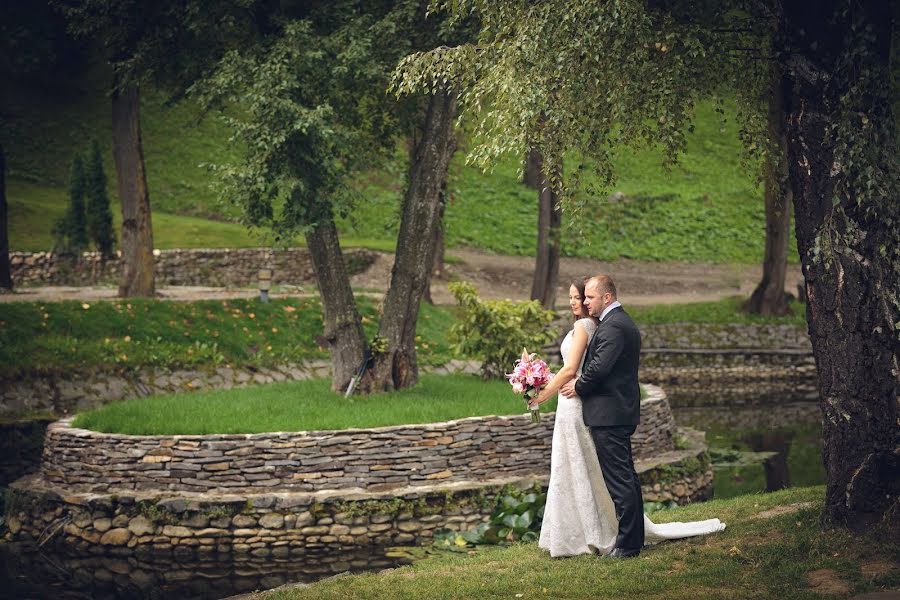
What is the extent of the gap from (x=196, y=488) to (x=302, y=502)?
151 cm

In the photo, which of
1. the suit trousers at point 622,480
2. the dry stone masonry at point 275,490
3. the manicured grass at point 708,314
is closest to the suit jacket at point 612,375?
the suit trousers at point 622,480

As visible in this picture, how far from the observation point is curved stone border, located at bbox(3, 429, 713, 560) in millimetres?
14938

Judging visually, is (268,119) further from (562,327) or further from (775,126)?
(562,327)

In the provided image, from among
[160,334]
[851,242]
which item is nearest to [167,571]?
[851,242]

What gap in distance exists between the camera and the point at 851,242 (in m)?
9.91

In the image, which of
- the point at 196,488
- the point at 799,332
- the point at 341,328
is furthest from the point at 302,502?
the point at 799,332

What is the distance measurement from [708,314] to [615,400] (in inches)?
894

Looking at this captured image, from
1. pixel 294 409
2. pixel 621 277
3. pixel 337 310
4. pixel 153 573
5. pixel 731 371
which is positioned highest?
pixel 621 277

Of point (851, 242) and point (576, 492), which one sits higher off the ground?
point (851, 242)

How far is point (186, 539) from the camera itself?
1491cm

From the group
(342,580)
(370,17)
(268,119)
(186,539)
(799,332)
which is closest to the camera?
(342,580)

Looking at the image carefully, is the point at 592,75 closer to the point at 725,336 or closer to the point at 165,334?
the point at 165,334

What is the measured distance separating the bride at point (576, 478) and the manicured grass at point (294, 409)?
5710mm

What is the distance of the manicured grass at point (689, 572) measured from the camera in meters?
8.88
